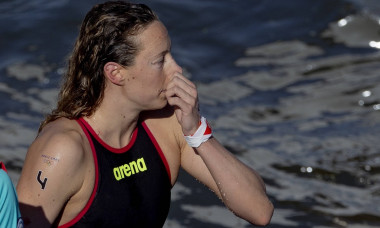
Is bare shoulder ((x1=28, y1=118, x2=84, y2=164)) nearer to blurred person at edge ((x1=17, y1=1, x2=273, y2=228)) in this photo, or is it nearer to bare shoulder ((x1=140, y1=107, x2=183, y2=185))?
blurred person at edge ((x1=17, y1=1, x2=273, y2=228))

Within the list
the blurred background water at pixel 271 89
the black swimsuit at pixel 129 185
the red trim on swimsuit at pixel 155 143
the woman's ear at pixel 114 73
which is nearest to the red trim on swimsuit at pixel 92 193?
the black swimsuit at pixel 129 185

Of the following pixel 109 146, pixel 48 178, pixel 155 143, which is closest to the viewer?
pixel 48 178

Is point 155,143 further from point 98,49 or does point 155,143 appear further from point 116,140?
point 98,49

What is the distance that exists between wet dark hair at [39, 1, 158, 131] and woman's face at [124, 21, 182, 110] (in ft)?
0.11

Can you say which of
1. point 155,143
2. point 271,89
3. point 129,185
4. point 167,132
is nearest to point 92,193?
point 129,185

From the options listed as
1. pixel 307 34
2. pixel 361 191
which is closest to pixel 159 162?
pixel 361 191

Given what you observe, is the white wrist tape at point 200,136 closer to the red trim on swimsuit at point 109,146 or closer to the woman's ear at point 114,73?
the red trim on swimsuit at point 109,146

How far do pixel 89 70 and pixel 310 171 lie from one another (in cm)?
352

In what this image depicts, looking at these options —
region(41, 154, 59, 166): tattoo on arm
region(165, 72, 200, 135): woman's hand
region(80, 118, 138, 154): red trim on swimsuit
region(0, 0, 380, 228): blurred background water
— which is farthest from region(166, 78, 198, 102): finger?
region(0, 0, 380, 228): blurred background water

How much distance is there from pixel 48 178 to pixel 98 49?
70cm

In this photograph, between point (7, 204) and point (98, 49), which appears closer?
point (7, 204)

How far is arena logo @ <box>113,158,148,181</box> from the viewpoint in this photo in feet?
14.7

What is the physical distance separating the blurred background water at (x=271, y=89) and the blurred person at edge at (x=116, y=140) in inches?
84.3

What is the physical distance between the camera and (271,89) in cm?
913
